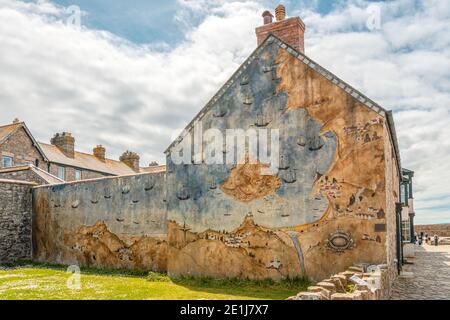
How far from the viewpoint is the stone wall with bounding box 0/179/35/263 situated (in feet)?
62.4

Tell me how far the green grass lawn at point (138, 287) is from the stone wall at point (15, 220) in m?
4.14

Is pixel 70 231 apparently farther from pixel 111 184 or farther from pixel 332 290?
pixel 332 290

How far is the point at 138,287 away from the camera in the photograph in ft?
40.2

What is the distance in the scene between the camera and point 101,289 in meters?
11.8

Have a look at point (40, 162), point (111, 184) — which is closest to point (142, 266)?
point (111, 184)

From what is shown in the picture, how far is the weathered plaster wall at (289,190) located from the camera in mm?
11172

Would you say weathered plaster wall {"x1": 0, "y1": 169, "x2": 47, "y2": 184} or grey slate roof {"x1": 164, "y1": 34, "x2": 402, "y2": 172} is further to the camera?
weathered plaster wall {"x1": 0, "y1": 169, "x2": 47, "y2": 184}

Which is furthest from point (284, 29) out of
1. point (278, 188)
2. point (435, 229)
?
point (435, 229)

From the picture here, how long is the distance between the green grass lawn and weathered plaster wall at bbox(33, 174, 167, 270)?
3.89 feet

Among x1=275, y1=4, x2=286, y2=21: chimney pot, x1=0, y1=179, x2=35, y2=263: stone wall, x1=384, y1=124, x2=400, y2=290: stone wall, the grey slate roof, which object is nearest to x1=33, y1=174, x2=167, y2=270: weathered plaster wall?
x1=0, y1=179, x2=35, y2=263: stone wall

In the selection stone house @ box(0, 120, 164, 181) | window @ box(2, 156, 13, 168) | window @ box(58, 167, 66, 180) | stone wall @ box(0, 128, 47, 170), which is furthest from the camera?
window @ box(58, 167, 66, 180)

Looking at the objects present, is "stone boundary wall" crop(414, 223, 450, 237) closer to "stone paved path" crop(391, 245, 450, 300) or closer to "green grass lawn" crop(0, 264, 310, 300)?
"stone paved path" crop(391, 245, 450, 300)

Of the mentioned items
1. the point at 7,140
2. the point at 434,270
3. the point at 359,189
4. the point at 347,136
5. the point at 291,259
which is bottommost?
the point at 434,270

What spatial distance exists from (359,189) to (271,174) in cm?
274
